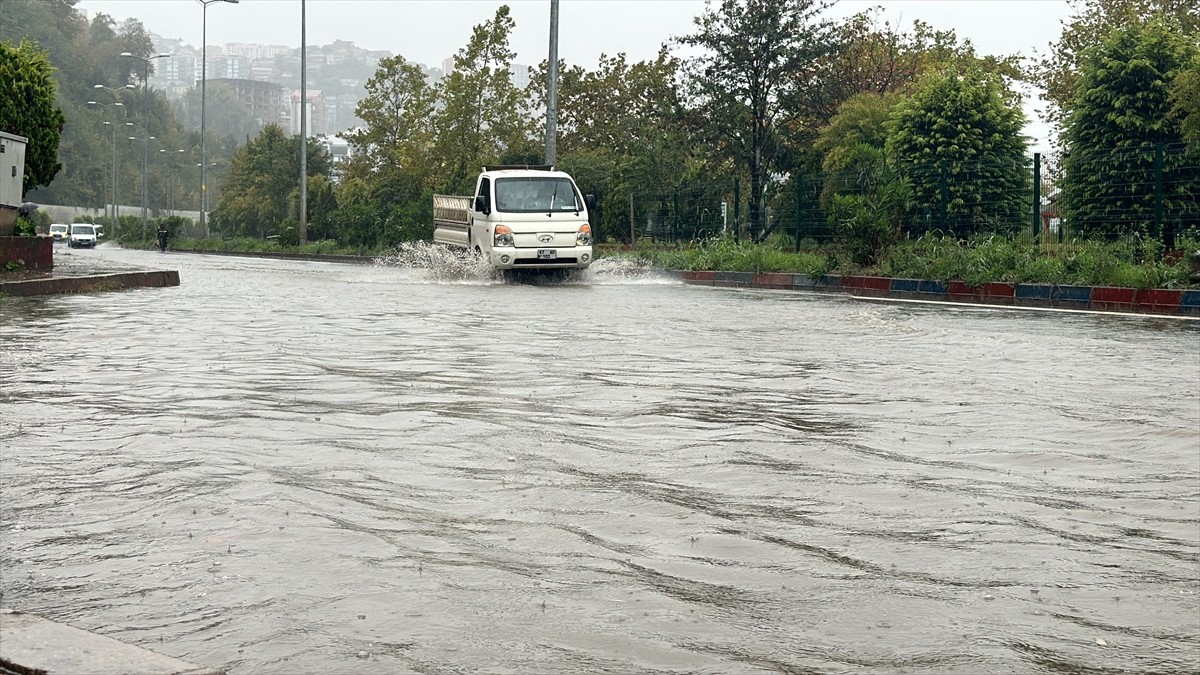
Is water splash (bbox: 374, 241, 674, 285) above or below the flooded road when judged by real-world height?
above

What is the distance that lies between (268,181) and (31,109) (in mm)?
52384

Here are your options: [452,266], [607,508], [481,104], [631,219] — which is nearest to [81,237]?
[481,104]

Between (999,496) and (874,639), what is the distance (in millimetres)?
2219

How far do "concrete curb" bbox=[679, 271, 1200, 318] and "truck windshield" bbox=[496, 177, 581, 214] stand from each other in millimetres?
3136

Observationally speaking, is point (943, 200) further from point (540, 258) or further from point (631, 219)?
point (631, 219)

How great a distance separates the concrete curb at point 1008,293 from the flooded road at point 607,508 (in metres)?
6.55

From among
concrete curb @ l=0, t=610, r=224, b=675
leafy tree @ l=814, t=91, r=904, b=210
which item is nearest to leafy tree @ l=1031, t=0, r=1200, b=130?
leafy tree @ l=814, t=91, r=904, b=210

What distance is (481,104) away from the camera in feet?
168

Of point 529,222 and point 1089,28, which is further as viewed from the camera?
point 1089,28

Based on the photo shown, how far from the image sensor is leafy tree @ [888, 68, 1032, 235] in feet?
86.6

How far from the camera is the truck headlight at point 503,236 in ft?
80.0

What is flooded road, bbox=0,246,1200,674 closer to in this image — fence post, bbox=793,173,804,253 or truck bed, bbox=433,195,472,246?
truck bed, bbox=433,195,472,246

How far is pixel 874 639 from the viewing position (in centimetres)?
400

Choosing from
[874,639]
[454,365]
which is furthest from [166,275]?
[874,639]
